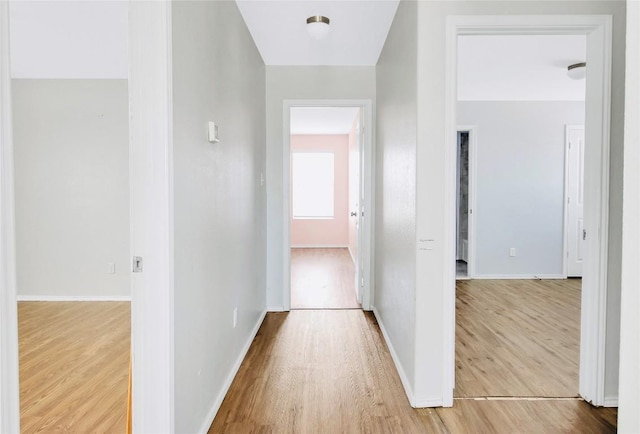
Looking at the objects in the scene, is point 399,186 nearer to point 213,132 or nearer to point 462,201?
point 213,132

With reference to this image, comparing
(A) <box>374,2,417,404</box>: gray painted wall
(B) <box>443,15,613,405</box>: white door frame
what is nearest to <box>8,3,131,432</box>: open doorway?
(A) <box>374,2,417,404</box>: gray painted wall

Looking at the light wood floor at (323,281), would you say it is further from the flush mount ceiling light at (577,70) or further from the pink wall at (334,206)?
the flush mount ceiling light at (577,70)

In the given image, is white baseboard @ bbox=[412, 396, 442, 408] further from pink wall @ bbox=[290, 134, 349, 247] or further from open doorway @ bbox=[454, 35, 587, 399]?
pink wall @ bbox=[290, 134, 349, 247]

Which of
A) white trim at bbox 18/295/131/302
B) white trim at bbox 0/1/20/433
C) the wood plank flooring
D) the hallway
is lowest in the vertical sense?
the hallway

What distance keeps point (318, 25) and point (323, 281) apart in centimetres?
332

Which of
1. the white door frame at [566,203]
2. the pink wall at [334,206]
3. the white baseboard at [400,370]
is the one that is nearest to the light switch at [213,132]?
the white baseboard at [400,370]

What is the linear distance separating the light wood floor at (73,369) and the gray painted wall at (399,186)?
64.4 inches

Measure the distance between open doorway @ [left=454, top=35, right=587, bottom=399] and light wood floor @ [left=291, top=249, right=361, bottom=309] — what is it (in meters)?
1.27

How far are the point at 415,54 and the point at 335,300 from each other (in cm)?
281

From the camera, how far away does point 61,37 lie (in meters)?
3.08

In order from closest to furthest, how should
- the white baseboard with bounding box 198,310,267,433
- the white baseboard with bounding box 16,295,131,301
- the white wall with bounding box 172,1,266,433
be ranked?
the white wall with bounding box 172,1,266,433
the white baseboard with bounding box 198,310,267,433
the white baseboard with bounding box 16,295,131,301

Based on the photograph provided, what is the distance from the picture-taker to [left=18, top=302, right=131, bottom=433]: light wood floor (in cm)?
195

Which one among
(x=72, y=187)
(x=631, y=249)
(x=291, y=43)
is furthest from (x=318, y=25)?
(x=72, y=187)

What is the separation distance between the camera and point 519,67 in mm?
3869
